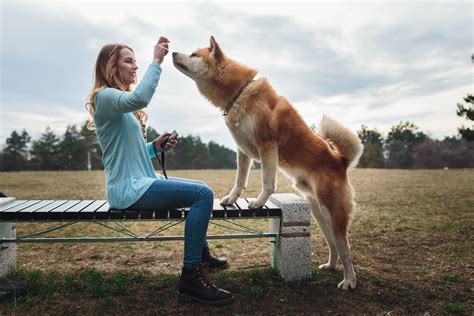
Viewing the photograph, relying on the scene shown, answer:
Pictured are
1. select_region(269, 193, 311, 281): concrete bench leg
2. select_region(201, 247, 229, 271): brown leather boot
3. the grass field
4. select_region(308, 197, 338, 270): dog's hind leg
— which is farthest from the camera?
select_region(201, 247, 229, 271): brown leather boot

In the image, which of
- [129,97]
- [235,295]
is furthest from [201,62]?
[235,295]

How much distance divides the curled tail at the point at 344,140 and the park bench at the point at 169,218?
1.97 feet

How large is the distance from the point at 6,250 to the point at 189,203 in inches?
79.2

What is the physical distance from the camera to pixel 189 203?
2.77 meters

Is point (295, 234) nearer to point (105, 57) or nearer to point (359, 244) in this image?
point (359, 244)

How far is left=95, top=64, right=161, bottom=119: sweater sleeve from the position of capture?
250 centimetres

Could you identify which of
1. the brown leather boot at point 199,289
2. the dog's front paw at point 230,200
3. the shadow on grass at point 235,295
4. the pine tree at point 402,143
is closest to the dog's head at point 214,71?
the dog's front paw at point 230,200

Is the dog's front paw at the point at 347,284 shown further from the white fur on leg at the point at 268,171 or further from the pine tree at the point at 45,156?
the pine tree at the point at 45,156

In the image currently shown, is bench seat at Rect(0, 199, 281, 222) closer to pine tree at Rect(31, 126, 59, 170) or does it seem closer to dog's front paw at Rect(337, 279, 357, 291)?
dog's front paw at Rect(337, 279, 357, 291)

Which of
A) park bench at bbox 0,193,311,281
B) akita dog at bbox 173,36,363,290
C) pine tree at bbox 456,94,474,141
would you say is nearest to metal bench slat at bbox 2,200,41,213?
park bench at bbox 0,193,311,281

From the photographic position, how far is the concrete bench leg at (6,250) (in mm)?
3287

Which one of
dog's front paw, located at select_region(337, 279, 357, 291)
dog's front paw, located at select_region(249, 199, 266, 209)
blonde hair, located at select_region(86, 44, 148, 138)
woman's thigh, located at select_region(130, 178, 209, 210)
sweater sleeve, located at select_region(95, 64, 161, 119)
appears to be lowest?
dog's front paw, located at select_region(337, 279, 357, 291)

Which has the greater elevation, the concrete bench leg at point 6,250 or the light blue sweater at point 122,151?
the light blue sweater at point 122,151

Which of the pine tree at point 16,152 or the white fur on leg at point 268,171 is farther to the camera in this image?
the pine tree at point 16,152
